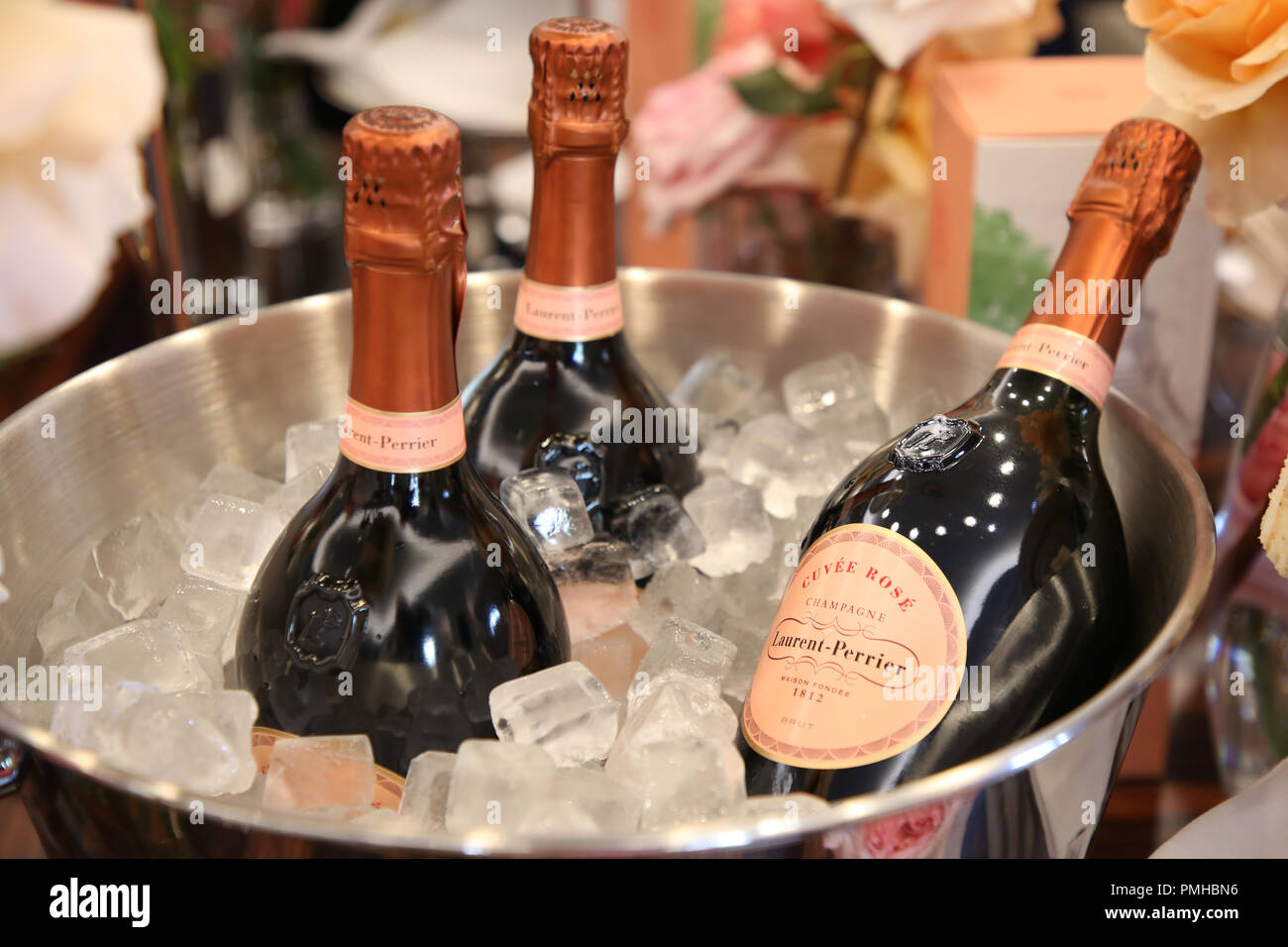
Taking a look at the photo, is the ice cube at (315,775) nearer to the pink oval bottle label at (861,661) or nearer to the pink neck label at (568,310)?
the pink oval bottle label at (861,661)

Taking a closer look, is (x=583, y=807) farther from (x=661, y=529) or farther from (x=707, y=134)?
(x=707, y=134)

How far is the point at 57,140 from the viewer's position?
0.22 metres

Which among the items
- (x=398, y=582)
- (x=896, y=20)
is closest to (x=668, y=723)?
(x=398, y=582)

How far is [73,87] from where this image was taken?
0.21 meters

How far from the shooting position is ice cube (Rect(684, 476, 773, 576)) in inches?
30.0

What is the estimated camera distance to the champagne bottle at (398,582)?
0.58 metres

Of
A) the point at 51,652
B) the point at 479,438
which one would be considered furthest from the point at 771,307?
the point at 51,652

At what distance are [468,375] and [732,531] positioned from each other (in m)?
0.26

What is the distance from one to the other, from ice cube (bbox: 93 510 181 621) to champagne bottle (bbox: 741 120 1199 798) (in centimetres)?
37

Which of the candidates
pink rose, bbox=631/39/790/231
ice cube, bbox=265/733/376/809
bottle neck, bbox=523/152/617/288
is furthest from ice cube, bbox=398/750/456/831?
pink rose, bbox=631/39/790/231

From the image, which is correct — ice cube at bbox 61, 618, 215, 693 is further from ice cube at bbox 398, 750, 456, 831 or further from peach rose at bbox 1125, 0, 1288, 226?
peach rose at bbox 1125, 0, 1288, 226

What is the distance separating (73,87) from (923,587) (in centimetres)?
48

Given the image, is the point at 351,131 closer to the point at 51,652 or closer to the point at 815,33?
the point at 51,652
